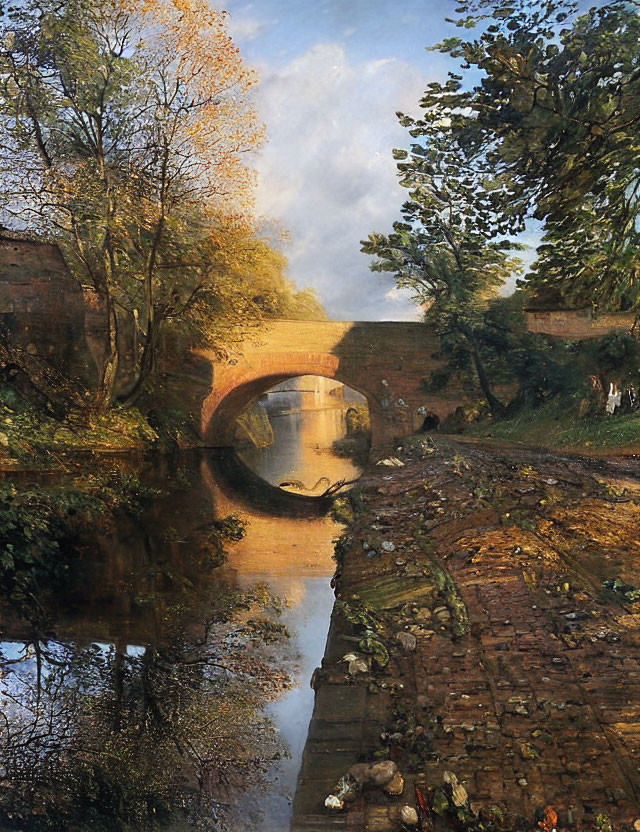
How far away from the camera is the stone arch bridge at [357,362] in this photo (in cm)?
1969

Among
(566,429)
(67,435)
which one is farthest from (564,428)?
(67,435)

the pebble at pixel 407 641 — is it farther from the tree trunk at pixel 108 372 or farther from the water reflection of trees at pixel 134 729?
the tree trunk at pixel 108 372

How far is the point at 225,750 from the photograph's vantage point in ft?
12.0

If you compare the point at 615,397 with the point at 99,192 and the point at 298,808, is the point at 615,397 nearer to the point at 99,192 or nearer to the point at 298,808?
the point at 99,192

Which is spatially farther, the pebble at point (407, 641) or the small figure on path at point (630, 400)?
the small figure on path at point (630, 400)

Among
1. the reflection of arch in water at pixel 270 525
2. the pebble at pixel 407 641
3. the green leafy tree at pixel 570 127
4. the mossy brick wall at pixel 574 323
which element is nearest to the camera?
the pebble at pixel 407 641

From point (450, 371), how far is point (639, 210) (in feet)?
40.2

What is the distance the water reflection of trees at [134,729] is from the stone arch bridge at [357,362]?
14.8m

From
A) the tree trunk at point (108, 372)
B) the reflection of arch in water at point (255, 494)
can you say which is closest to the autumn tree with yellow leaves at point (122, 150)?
the tree trunk at point (108, 372)

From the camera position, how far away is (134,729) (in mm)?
3850

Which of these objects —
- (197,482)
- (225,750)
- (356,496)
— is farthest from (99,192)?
(225,750)

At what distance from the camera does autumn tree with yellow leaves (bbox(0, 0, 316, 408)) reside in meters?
11.4

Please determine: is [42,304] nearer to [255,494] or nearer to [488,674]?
[255,494]

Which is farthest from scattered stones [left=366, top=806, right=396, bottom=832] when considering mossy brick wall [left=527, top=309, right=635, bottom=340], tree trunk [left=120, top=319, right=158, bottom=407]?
mossy brick wall [left=527, top=309, right=635, bottom=340]
